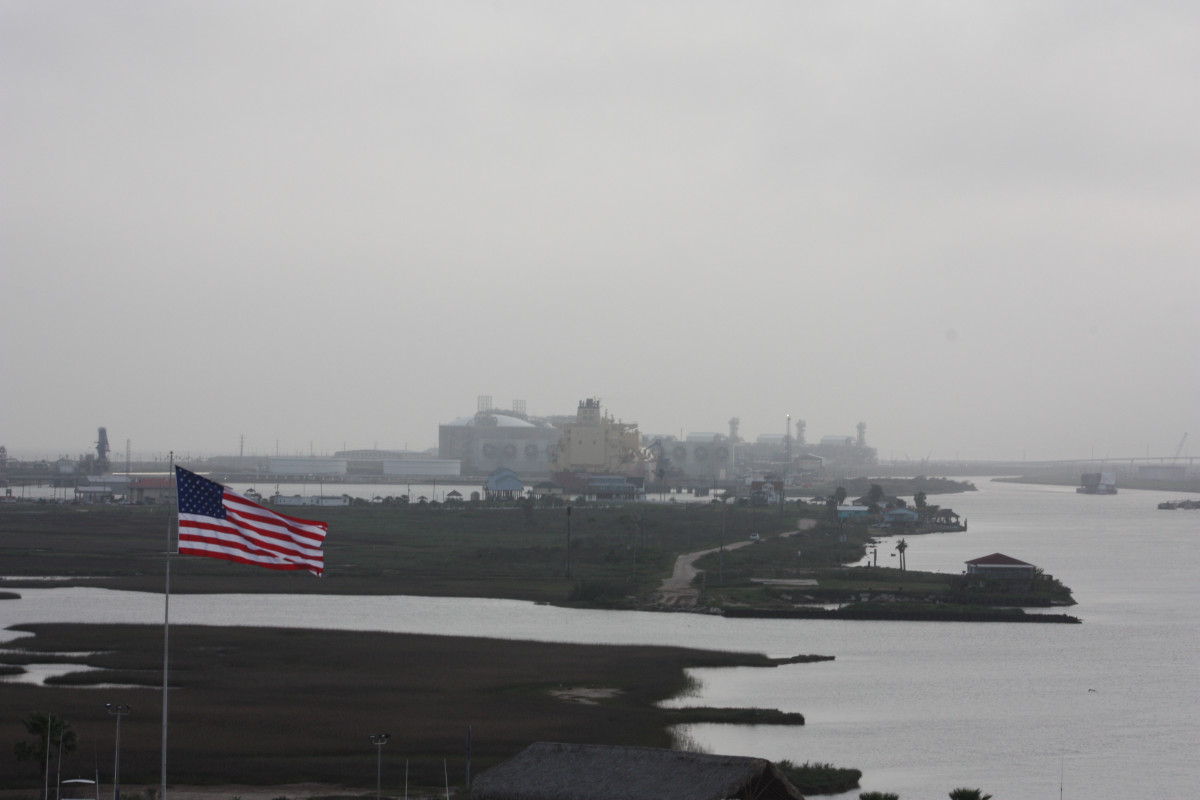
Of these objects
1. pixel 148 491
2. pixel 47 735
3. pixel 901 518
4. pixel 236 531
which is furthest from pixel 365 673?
pixel 148 491

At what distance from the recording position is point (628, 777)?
13.9 meters

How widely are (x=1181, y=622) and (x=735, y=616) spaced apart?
1612 centimetres

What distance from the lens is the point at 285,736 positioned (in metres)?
25.8

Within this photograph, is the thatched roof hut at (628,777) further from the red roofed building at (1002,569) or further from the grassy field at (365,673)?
the red roofed building at (1002,569)

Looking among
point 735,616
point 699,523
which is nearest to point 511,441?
point 699,523

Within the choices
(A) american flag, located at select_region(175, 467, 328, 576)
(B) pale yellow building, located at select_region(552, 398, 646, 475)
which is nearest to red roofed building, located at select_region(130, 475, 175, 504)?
(B) pale yellow building, located at select_region(552, 398, 646, 475)

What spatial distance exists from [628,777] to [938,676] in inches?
939

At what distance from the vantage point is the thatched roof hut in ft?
43.5

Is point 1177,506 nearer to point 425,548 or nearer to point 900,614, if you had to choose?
point 425,548

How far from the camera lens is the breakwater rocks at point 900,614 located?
48.1 m

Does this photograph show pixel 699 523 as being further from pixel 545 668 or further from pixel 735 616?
pixel 545 668

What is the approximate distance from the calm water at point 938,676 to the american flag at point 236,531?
1277 centimetres

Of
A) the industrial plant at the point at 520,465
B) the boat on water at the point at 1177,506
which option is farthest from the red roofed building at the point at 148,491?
the boat on water at the point at 1177,506

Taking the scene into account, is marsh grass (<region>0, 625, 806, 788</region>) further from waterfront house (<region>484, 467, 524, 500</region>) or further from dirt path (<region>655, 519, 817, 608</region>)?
waterfront house (<region>484, 467, 524, 500</region>)
